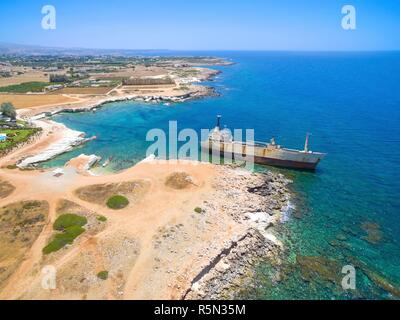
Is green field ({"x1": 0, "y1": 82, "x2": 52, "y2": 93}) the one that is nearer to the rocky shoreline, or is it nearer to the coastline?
the coastline

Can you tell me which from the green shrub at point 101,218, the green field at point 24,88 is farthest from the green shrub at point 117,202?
the green field at point 24,88

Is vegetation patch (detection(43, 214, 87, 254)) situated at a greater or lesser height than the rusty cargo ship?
lesser

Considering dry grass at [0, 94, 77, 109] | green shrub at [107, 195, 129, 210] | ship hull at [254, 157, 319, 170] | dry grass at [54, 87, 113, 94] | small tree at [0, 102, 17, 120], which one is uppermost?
dry grass at [54, 87, 113, 94]

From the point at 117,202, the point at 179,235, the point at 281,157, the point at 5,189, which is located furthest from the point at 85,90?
the point at 179,235

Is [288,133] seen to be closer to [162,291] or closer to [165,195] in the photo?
[165,195]

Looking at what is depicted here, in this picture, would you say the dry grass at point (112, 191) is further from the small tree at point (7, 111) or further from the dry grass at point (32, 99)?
the dry grass at point (32, 99)

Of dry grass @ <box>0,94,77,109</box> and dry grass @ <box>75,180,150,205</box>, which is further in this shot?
dry grass @ <box>0,94,77,109</box>

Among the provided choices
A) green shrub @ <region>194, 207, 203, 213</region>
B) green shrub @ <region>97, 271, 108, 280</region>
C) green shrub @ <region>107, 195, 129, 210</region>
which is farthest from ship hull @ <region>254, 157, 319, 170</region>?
green shrub @ <region>97, 271, 108, 280</region>
